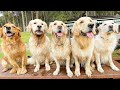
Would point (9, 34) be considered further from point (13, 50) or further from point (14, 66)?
point (14, 66)

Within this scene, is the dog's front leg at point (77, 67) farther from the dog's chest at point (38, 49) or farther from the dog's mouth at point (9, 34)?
the dog's mouth at point (9, 34)

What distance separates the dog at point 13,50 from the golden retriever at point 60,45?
363mm

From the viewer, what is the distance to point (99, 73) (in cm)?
267

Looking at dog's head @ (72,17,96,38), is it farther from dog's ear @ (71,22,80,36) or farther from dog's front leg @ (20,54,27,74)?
dog's front leg @ (20,54,27,74)

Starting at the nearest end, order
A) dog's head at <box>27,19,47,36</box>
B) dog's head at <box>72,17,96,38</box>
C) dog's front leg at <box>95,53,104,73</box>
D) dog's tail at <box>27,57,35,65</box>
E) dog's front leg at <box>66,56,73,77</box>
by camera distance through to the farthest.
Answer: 1. dog's head at <box>72,17,96,38</box>
2. dog's head at <box>27,19,47,36</box>
3. dog's front leg at <box>66,56,73,77</box>
4. dog's front leg at <box>95,53,104,73</box>
5. dog's tail at <box>27,57,35,65</box>

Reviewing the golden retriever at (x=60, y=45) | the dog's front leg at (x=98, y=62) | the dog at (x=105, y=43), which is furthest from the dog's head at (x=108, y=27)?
the golden retriever at (x=60, y=45)

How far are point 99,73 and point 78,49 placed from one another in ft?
1.28

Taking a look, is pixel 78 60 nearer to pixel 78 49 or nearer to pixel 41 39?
pixel 78 49

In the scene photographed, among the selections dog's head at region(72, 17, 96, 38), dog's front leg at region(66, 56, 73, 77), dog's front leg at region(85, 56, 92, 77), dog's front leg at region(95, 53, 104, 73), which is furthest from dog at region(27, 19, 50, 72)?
dog's front leg at region(95, 53, 104, 73)

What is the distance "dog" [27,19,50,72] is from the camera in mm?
2516

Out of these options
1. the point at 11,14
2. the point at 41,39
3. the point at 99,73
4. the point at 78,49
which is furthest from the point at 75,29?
the point at 11,14

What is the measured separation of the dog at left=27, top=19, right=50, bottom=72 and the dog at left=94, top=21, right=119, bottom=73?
58 cm

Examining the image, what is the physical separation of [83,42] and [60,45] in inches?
10.1

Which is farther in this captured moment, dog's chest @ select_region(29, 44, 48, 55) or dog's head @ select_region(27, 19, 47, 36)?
dog's chest @ select_region(29, 44, 48, 55)
